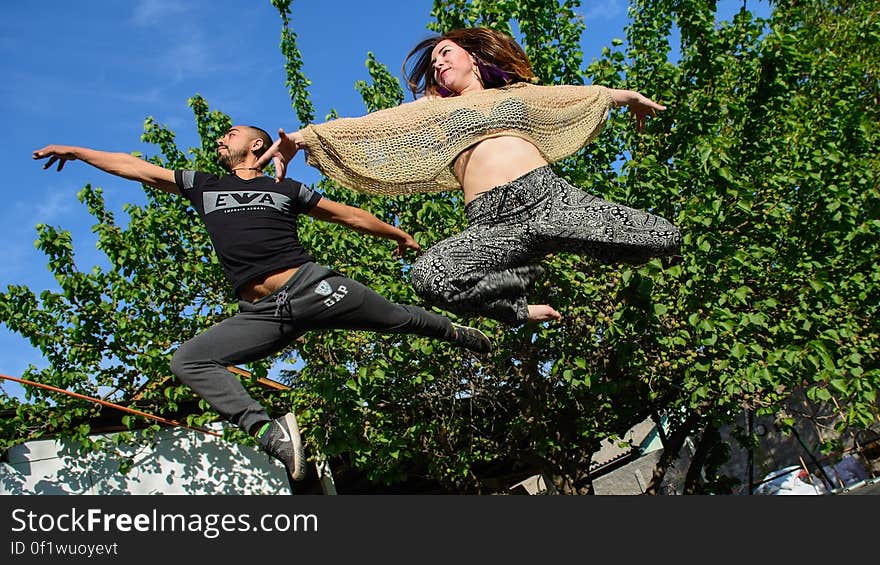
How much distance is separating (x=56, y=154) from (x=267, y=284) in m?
1.09

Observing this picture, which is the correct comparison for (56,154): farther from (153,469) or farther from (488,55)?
(153,469)

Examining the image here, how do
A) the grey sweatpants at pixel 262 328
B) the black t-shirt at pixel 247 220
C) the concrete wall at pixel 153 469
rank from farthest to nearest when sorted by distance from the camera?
the concrete wall at pixel 153 469 → the black t-shirt at pixel 247 220 → the grey sweatpants at pixel 262 328

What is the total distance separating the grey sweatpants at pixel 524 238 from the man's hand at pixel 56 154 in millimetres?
1611

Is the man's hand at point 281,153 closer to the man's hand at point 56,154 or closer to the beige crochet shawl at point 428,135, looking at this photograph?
the beige crochet shawl at point 428,135

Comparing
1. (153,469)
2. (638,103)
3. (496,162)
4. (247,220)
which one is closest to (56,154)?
(247,220)

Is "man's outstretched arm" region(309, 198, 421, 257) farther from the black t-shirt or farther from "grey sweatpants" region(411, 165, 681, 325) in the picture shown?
"grey sweatpants" region(411, 165, 681, 325)

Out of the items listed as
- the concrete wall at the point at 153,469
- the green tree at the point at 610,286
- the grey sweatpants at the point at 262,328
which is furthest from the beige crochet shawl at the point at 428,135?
the concrete wall at the point at 153,469

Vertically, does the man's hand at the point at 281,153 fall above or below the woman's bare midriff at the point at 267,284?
above

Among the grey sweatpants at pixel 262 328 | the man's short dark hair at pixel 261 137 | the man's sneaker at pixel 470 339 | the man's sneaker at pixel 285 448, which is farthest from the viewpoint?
the man's sneaker at pixel 470 339

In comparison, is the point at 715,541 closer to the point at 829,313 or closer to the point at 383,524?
the point at 383,524

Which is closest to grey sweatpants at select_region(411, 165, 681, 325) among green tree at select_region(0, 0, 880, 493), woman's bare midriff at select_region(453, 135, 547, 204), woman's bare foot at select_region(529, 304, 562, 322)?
woman's bare midriff at select_region(453, 135, 547, 204)

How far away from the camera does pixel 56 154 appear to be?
10.5ft

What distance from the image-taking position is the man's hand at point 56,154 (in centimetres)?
317

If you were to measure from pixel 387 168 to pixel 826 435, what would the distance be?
16.3m
